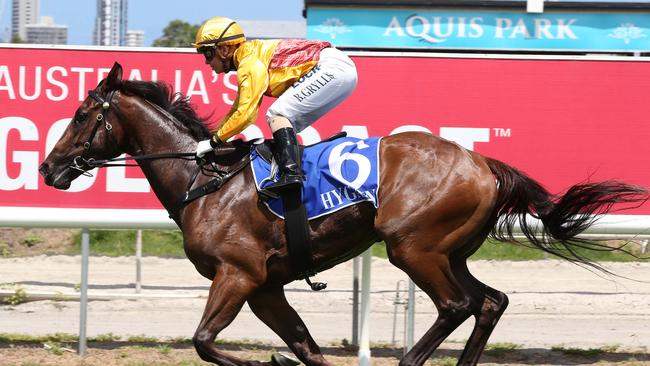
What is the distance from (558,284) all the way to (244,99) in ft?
17.3

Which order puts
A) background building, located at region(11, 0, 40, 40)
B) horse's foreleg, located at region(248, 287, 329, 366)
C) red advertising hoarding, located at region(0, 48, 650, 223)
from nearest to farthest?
horse's foreleg, located at region(248, 287, 329, 366) → red advertising hoarding, located at region(0, 48, 650, 223) → background building, located at region(11, 0, 40, 40)

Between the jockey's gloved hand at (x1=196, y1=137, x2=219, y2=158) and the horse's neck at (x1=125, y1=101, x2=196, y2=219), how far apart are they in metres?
0.15

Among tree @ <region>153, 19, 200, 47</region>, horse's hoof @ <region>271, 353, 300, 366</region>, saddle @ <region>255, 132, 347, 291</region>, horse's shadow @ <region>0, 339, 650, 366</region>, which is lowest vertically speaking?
horse's shadow @ <region>0, 339, 650, 366</region>

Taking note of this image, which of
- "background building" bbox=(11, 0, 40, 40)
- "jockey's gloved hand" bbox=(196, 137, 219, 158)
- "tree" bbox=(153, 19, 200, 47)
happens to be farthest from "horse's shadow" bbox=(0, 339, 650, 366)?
"background building" bbox=(11, 0, 40, 40)

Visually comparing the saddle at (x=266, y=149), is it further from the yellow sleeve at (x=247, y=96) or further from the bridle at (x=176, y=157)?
the yellow sleeve at (x=247, y=96)

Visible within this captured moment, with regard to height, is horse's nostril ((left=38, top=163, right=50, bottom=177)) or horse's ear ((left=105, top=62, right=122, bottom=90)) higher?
horse's ear ((left=105, top=62, right=122, bottom=90))

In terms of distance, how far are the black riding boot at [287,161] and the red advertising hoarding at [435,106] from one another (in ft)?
6.41

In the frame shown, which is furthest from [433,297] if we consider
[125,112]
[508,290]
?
[508,290]

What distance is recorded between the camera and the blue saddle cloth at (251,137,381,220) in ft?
17.0

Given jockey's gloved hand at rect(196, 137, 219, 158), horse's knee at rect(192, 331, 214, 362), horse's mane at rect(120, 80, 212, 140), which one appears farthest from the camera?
horse's mane at rect(120, 80, 212, 140)

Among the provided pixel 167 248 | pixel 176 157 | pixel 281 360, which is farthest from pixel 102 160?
pixel 167 248

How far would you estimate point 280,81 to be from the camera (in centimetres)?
532

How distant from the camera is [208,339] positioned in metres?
5.02

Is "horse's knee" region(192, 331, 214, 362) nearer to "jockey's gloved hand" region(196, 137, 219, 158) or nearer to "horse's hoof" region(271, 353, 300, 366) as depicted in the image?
"horse's hoof" region(271, 353, 300, 366)
